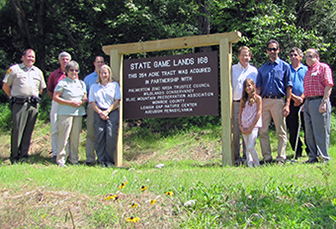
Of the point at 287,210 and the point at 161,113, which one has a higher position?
the point at 161,113

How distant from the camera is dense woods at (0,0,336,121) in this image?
11.2 meters

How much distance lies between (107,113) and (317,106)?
380 centimetres

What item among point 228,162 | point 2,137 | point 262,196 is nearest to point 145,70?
point 228,162

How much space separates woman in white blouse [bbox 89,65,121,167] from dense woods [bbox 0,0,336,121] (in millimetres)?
3968

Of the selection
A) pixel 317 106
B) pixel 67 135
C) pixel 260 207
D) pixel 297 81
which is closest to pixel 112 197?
pixel 260 207

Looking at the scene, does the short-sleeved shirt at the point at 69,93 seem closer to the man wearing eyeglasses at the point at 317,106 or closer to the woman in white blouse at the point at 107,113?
the woman in white blouse at the point at 107,113

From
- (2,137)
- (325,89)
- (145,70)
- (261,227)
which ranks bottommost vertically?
A: (261,227)

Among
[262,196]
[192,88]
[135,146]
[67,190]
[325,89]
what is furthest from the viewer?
[135,146]

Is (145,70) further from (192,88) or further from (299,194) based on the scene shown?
(299,194)

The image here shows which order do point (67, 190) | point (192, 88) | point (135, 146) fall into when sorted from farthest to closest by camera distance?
point (135, 146) < point (192, 88) < point (67, 190)

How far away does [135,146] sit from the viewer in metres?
10.9

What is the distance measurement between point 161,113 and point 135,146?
12.0ft

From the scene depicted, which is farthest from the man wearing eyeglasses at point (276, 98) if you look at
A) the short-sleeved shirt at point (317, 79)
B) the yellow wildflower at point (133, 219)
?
the yellow wildflower at point (133, 219)

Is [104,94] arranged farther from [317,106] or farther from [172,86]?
[317,106]
